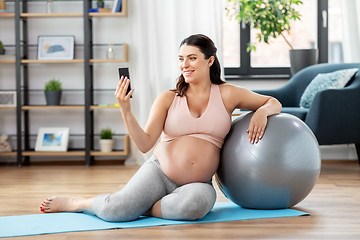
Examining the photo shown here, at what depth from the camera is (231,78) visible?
393 centimetres

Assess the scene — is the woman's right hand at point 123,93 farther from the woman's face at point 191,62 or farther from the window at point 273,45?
the window at point 273,45

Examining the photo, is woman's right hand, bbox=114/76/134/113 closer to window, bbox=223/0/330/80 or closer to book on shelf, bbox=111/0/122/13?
book on shelf, bbox=111/0/122/13

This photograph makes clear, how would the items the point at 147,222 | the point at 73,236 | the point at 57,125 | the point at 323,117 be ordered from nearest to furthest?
the point at 73,236, the point at 147,222, the point at 323,117, the point at 57,125

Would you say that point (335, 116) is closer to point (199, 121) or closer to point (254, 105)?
point (254, 105)

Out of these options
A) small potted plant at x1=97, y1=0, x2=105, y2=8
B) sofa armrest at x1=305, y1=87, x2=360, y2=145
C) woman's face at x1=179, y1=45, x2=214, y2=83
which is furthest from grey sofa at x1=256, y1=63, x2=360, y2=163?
small potted plant at x1=97, y1=0, x2=105, y2=8

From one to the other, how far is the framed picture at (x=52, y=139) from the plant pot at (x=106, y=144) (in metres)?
0.31

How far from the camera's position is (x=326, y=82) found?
3.19 metres

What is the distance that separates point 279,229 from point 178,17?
8.37 feet

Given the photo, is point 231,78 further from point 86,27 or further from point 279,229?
point 279,229

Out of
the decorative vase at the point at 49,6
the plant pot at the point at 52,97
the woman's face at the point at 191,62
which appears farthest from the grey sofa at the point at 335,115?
the decorative vase at the point at 49,6

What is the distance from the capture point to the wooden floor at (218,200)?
1569mm

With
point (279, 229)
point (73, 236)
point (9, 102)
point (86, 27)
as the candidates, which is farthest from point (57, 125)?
point (279, 229)

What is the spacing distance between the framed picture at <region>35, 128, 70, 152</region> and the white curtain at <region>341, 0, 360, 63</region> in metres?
2.70

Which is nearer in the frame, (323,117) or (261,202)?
(261,202)
